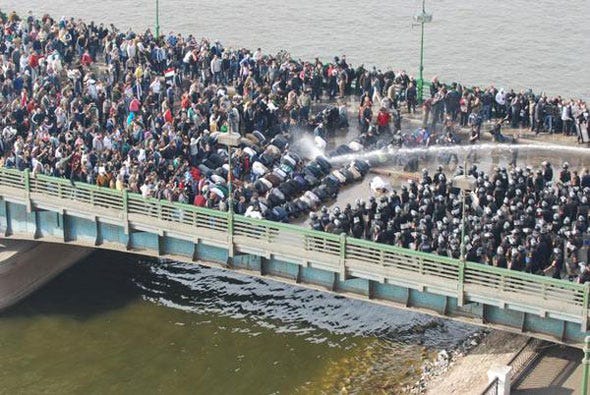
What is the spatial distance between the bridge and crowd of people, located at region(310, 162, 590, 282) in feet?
3.16

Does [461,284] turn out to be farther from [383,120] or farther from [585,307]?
[383,120]

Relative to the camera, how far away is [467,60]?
73.9m

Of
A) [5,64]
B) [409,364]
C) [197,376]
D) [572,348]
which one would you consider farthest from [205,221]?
[5,64]

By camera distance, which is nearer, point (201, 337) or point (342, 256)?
point (342, 256)

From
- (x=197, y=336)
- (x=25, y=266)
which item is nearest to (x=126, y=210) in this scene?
(x=197, y=336)

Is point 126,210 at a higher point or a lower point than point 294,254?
higher

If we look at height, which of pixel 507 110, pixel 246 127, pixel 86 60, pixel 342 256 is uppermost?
pixel 86 60

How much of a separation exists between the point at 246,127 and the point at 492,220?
13632 mm

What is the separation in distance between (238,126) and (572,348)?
16556 mm

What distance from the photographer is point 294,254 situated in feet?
129

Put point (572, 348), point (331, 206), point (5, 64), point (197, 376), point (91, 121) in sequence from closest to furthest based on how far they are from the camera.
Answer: point (572, 348), point (197, 376), point (331, 206), point (91, 121), point (5, 64)

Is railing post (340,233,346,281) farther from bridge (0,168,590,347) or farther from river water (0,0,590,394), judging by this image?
river water (0,0,590,394)

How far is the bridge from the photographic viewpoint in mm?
36750

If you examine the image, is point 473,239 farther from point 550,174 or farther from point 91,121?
point 91,121
